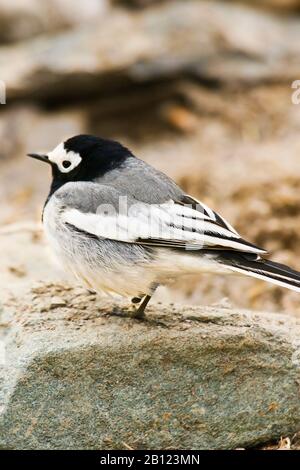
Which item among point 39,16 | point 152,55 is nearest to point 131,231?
point 152,55

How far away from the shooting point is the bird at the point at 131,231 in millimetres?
4109

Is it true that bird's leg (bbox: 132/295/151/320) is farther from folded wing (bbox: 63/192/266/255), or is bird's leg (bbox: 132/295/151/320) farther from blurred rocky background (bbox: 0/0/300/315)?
blurred rocky background (bbox: 0/0/300/315)

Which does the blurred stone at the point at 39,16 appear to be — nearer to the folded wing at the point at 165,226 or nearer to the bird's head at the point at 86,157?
the bird's head at the point at 86,157

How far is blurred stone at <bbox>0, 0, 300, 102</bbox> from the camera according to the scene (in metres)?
8.99

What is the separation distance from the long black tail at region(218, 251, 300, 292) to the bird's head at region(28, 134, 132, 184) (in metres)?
0.89

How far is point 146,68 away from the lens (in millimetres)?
8992

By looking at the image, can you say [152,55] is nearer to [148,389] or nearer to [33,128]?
[33,128]

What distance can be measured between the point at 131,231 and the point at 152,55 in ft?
16.9

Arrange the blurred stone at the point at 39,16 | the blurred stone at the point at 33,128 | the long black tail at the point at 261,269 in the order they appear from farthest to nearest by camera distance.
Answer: the blurred stone at the point at 39,16 < the blurred stone at the point at 33,128 < the long black tail at the point at 261,269

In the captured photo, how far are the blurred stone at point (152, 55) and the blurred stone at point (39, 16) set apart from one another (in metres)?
0.55

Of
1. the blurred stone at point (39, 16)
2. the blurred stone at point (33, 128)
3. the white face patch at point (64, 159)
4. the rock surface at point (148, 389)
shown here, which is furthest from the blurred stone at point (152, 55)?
the rock surface at point (148, 389)

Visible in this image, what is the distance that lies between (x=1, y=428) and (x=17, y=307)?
79 centimetres

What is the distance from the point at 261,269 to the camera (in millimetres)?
4039

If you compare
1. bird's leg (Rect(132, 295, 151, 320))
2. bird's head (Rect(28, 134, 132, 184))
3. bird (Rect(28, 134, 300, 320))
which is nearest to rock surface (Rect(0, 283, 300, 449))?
bird's leg (Rect(132, 295, 151, 320))
